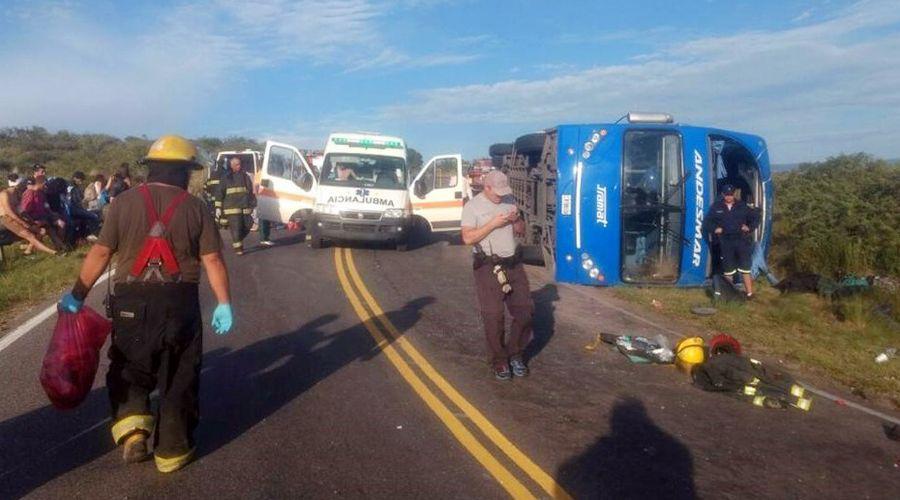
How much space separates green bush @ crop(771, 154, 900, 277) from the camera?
572 inches

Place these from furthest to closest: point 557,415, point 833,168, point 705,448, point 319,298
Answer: point 833,168 < point 319,298 < point 557,415 < point 705,448

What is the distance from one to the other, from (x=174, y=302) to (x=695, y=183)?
369 inches

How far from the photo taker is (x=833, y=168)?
948 inches

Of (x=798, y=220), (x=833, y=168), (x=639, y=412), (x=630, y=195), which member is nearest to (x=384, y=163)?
(x=630, y=195)

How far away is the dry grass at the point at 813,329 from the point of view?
26.8 feet

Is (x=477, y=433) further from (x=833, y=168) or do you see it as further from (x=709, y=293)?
(x=833, y=168)

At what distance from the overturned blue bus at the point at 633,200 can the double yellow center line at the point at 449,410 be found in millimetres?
3485

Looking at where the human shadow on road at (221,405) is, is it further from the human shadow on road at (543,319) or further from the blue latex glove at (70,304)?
the human shadow on road at (543,319)

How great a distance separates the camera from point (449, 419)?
607cm

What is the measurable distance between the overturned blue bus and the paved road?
10.6 ft

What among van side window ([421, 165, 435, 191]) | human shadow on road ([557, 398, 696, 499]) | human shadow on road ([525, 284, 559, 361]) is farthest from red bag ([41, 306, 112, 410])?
van side window ([421, 165, 435, 191])

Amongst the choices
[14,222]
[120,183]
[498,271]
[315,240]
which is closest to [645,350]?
[498,271]

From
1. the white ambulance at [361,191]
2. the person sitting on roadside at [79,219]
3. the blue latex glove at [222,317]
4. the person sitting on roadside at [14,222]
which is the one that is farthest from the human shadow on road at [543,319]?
the person sitting on roadside at [79,219]

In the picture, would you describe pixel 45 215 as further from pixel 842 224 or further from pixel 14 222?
pixel 842 224
